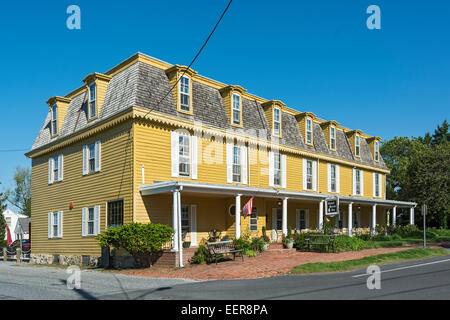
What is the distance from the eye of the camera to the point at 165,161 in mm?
19594

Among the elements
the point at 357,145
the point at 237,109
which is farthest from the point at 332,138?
the point at 237,109

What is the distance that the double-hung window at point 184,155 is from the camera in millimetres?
20234

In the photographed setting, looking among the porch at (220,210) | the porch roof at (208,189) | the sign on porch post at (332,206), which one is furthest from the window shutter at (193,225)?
the sign on porch post at (332,206)

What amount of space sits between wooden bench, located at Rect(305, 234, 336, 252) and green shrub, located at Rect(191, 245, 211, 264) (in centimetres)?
606

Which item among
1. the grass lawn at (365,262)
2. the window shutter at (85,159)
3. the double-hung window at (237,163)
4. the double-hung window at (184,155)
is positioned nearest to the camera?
the grass lawn at (365,262)

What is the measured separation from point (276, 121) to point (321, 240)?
26.2 feet

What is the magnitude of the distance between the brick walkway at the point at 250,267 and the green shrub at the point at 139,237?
2.75 feet

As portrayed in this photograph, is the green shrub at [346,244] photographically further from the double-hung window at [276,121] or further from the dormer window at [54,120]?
the dormer window at [54,120]

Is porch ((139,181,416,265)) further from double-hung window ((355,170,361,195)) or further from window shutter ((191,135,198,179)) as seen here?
double-hung window ((355,170,361,195))

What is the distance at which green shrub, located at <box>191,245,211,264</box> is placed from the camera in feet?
57.6

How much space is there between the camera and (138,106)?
18.5 meters

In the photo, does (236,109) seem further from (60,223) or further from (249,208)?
(60,223)

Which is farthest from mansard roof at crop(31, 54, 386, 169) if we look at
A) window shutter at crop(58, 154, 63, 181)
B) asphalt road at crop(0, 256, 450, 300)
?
asphalt road at crop(0, 256, 450, 300)
